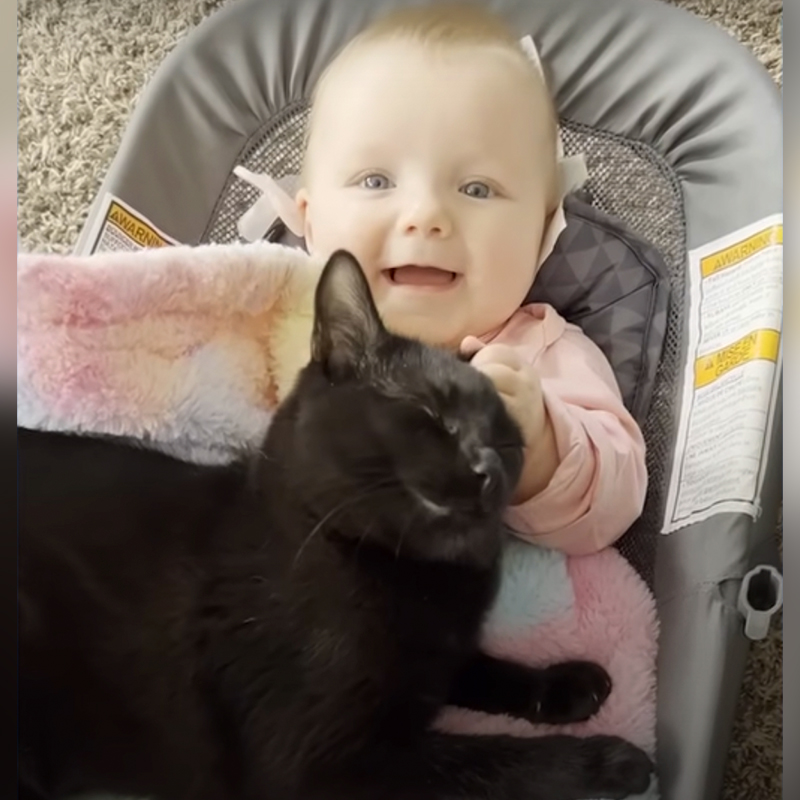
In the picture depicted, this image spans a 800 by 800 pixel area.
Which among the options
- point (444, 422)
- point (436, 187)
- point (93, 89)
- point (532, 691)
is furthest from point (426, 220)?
point (93, 89)

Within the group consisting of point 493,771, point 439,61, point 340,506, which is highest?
point 439,61

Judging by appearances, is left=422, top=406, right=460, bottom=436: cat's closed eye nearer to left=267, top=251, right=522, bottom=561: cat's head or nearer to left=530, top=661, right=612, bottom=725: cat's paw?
left=267, top=251, right=522, bottom=561: cat's head

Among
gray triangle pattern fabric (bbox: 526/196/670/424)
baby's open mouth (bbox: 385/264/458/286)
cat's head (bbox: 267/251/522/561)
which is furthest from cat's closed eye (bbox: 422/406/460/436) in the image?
gray triangle pattern fabric (bbox: 526/196/670/424)

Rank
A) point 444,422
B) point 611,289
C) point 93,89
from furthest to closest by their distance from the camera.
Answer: point 93,89 → point 611,289 → point 444,422

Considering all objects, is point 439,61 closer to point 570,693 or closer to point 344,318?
point 344,318

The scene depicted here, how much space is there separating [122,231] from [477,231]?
0.26 meters

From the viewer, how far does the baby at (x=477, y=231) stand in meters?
0.54

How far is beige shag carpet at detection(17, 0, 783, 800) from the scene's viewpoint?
65 centimetres

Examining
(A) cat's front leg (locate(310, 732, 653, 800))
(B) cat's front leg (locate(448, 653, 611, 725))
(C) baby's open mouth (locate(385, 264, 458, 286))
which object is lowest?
(A) cat's front leg (locate(310, 732, 653, 800))

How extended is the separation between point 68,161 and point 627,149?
39cm

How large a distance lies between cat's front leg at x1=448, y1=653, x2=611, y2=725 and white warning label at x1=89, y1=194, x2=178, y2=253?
0.35m

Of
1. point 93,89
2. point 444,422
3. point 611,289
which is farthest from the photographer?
point 93,89

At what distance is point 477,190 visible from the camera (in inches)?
22.9

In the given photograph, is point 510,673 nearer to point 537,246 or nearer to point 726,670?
point 726,670
